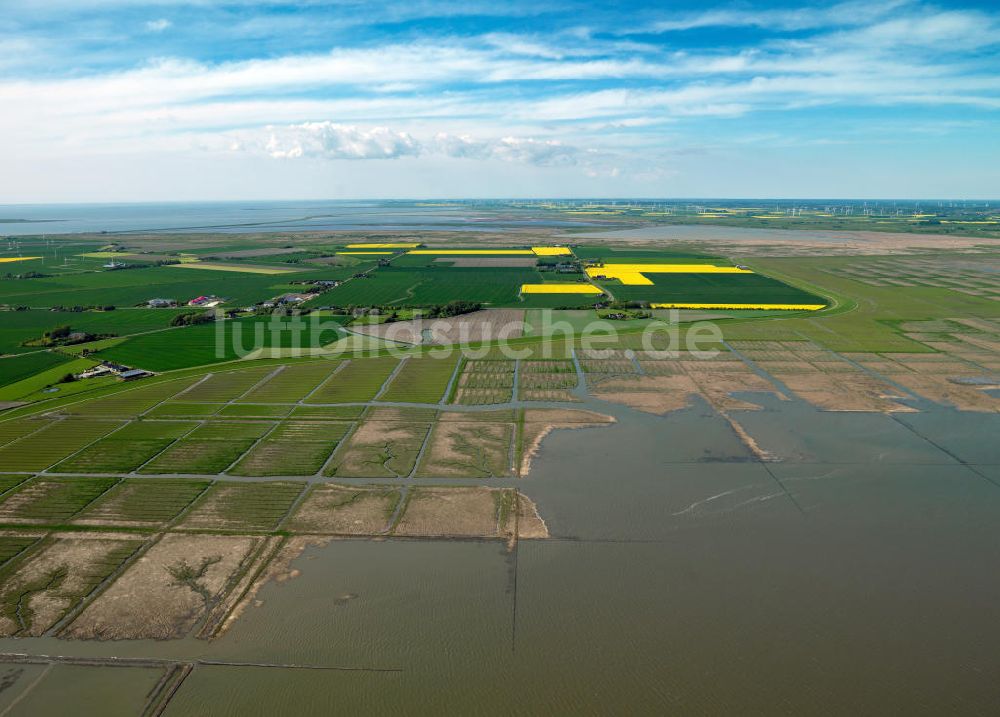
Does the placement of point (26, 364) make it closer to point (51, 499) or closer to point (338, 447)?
point (51, 499)

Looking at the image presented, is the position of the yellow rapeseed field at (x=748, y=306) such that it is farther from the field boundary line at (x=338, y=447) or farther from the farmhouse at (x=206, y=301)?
the farmhouse at (x=206, y=301)

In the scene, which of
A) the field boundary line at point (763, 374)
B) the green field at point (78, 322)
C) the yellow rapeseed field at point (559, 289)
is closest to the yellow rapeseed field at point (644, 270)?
the yellow rapeseed field at point (559, 289)

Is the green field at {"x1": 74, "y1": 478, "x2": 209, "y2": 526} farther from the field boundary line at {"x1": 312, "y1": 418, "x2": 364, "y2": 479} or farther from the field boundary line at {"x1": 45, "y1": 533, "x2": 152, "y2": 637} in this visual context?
the field boundary line at {"x1": 312, "y1": 418, "x2": 364, "y2": 479}

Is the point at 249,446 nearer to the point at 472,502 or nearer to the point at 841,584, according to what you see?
the point at 472,502

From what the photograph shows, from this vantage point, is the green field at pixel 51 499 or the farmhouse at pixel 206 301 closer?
the green field at pixel 51 499

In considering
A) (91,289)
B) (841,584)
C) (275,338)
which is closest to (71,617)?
(841,584)

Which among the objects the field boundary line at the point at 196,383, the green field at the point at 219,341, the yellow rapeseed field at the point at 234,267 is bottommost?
the field boundary line at the point at 196,383
